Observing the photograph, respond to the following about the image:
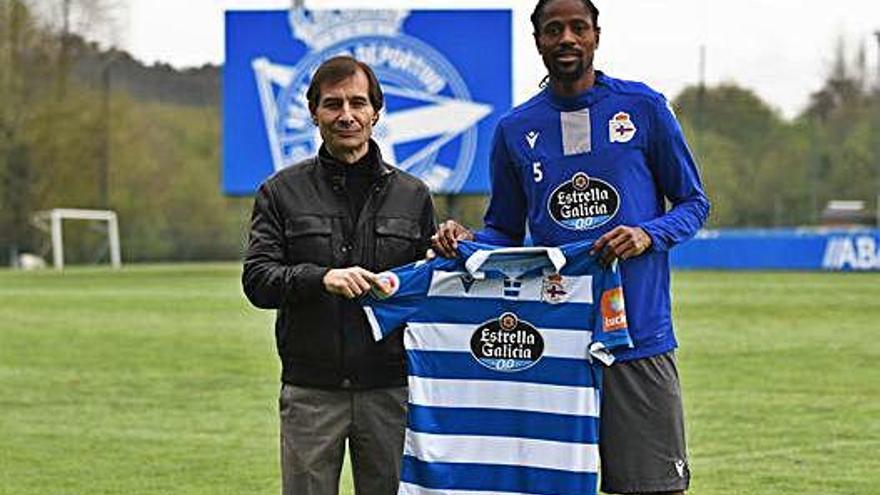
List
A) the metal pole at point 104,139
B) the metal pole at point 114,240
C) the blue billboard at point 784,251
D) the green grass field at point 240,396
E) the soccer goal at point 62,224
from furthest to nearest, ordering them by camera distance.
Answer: the metal pole at point 104,139
the metal pole at point 114,240
the soccer goal at point 62,224
the blue billboard at point 784,251
the green grass field at point 240,396

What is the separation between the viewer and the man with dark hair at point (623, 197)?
20.0ft

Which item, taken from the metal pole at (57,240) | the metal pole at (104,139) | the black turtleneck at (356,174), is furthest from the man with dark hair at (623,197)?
the metal pole at (104,139)

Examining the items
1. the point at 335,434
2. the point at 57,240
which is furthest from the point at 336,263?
the point at 57,240

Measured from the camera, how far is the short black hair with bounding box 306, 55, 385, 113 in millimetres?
6254

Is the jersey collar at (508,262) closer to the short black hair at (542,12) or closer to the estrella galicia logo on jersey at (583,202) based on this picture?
the estrella galicia logo on jersey at (583,202)

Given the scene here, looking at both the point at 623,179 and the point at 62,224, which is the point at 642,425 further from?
the point at 62,224

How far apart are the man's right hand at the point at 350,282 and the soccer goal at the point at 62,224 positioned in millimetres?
53054

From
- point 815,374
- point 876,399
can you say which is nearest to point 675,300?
point 815,374

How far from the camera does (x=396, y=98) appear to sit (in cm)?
3622

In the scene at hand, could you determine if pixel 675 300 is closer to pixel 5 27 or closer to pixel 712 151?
pixel 712 151

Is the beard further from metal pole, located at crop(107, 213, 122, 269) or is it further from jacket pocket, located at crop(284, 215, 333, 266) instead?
metal pole, located at crop(107, 213, 122, 269)

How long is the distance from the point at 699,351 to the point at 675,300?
9.69m

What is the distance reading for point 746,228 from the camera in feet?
183

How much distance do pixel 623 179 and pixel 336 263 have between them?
1.01 m
